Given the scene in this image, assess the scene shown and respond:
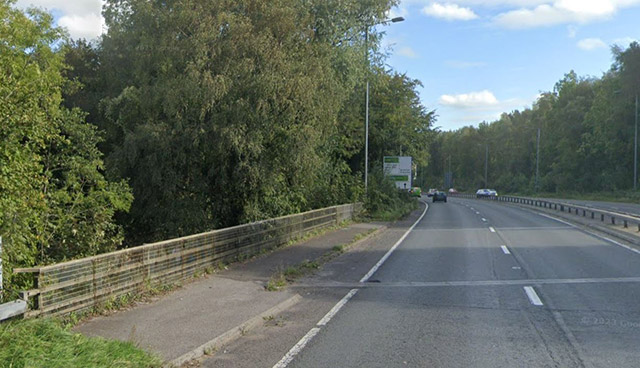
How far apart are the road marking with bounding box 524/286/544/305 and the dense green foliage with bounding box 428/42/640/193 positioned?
67.3 meters

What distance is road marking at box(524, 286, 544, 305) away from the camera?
957 centimetres

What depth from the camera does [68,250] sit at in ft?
39.5

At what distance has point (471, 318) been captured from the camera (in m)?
8.48

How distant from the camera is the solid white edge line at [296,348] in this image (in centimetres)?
643

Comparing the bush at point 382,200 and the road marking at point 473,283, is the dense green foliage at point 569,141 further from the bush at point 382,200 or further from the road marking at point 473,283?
the road marking at point 473,283

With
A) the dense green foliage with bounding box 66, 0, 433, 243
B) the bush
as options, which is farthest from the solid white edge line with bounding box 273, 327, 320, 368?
the bush

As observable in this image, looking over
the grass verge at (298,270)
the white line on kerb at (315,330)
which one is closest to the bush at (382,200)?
the grass verge at (298,270)

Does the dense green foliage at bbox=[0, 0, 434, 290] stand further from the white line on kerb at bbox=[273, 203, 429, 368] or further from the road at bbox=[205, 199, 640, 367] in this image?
the white line on kerb at bbox=[273, 203, 429, 368]

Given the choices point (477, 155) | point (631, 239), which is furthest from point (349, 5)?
point (477, 155)

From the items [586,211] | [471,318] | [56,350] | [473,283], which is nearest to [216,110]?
[473,283]

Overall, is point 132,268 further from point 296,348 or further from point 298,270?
point 298,270

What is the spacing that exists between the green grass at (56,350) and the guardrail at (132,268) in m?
0.97

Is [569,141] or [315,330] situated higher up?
[569,141]

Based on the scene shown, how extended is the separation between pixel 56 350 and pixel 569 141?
10050cm
